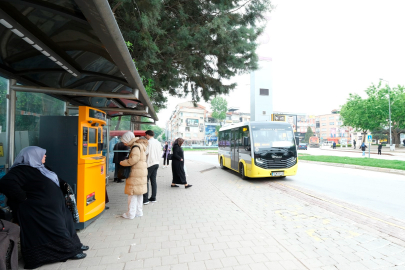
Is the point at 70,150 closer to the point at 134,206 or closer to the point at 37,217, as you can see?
the point at 37,217

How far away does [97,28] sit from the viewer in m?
2.38

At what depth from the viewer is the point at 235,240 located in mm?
3873

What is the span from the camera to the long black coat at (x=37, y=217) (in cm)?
296

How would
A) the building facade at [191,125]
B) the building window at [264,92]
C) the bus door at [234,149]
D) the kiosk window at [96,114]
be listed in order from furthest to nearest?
the building facade at [191,125]
the building window at [264,92]
the bus door at [234,149]
the kiosk window at [96,114]

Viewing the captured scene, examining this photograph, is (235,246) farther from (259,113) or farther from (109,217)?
(259,113)

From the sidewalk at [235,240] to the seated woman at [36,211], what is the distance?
20 cm

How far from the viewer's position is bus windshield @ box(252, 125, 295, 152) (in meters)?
9.99

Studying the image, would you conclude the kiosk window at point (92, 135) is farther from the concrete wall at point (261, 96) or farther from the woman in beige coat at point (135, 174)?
the concrete wall at point (261, 96)

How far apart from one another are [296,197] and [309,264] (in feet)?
13.9

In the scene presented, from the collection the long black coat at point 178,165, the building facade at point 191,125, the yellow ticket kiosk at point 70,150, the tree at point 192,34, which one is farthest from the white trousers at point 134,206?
the building facade at point 191,125

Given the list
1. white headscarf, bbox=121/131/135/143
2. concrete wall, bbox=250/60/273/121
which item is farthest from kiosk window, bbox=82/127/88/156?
concrete wall, bbox=250/60/273/121

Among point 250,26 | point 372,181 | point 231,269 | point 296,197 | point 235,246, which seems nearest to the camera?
point 231,269

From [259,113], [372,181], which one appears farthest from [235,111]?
[372,181]

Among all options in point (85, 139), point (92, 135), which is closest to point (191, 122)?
point (92, 135)
